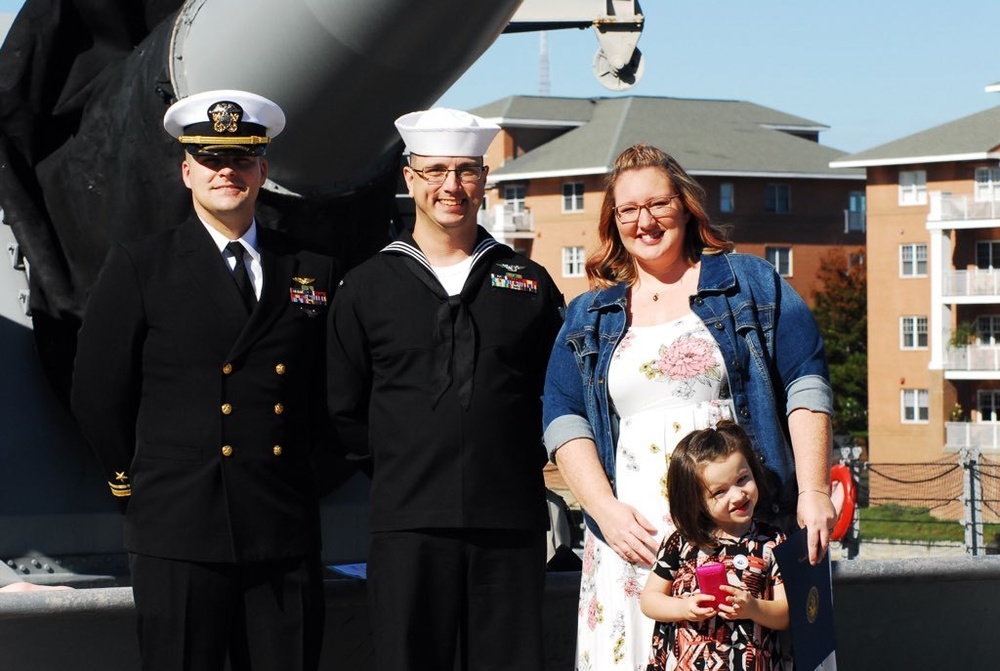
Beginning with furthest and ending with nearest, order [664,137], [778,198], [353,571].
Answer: [664,137]
[778,198]
[353,571]

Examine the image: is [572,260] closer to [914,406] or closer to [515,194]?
[515,194]

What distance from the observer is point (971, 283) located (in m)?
51.4

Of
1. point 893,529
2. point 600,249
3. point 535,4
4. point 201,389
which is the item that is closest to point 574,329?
point 600,249

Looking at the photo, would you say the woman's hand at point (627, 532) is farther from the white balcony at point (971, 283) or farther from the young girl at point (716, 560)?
the white balcony at point (971, 283)

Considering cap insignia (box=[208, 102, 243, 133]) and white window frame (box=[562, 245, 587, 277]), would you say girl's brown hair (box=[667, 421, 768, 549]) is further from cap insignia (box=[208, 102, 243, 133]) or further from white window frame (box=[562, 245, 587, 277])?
white window frame (box=[562, 245, 587, 277])

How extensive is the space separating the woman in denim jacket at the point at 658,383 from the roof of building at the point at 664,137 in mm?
57175

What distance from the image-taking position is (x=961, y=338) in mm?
51438

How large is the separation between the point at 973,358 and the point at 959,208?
4.59 m

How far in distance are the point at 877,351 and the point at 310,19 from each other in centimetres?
5068

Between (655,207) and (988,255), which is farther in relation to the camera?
(988,255)

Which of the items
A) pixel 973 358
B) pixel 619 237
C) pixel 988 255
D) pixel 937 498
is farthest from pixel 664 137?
pixel 619 237

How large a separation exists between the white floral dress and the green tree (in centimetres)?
5226

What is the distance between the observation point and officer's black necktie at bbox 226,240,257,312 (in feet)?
15.1

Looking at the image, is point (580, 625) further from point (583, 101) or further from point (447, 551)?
point (583, 101)
